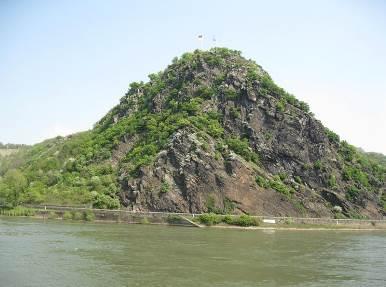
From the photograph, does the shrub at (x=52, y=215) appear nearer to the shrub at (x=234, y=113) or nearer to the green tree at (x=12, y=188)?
the green tree at (x=12, y=188)

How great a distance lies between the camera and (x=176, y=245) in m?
67.8

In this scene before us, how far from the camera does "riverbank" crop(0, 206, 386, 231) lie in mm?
100562

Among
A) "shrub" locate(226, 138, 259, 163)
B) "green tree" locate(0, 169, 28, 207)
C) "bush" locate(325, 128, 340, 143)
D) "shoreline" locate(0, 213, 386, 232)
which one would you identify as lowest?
"shoreline" locate(0, 213, 386, 232)

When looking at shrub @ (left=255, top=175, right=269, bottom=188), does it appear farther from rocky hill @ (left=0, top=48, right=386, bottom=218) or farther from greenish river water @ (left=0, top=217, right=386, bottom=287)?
greenish river water @ (left=0, top=217, right=386, bottom=287)

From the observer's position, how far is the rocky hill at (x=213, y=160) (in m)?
112

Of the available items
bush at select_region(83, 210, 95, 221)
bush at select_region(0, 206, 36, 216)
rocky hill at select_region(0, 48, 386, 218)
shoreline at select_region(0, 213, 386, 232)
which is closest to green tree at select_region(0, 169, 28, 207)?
rocky hill at select_region(0, 48, 386, 218)

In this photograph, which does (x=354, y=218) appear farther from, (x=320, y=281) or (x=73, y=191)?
(x=320, y=281)

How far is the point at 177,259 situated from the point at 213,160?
6047 cm

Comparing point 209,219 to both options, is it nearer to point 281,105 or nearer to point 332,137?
point 281,105

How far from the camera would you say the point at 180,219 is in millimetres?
101938

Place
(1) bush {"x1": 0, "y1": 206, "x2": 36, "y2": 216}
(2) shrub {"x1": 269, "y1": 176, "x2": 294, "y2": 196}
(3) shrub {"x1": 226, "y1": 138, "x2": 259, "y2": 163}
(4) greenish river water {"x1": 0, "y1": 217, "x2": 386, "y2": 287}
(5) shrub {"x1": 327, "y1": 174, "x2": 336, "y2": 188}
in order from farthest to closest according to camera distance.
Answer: (3) shrub {"x1": 226, "y1": 138, "x2": 259, "y2": 163} → (5) shrub {"x1": 327, "y1": 174, "x2": 336, "y2": 188} → (2) shrub {"x1": 269, "y1": 176, "x2": 294, "y2": 196} → (1) bush {"x1": 0, "y1": 206, "x2": 36, "y2": 216} → (4) greenish river water {"x1": 0, "y1": 217, "x2": 386, "y2": 287}

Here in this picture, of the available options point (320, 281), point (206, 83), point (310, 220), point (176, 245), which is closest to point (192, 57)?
point (206, 83)

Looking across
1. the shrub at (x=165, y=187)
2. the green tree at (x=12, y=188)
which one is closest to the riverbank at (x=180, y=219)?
the green tree at (x=12, y=188)

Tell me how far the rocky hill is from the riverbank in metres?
4.63
